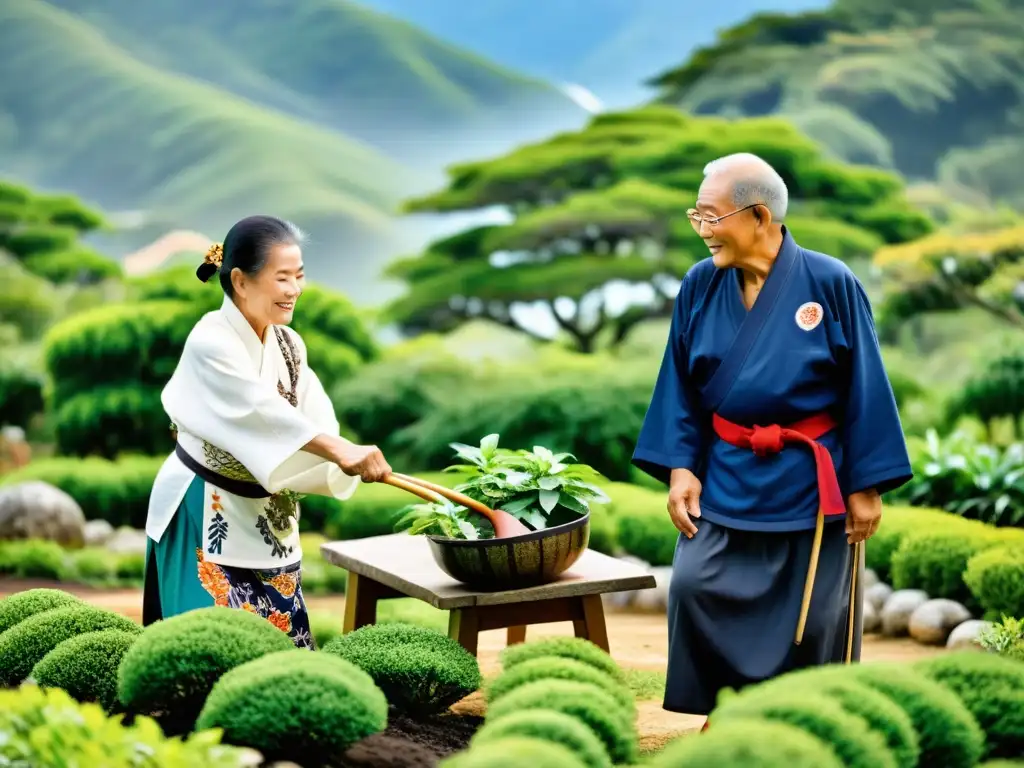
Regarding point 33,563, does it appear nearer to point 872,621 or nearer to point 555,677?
point 872,621

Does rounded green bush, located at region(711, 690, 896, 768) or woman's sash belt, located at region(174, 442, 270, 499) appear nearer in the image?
rounded green bush, located at region(711, 690, 896, 768)

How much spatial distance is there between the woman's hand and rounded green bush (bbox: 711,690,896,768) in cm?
138

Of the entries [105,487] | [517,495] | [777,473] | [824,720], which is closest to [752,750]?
[824,720]

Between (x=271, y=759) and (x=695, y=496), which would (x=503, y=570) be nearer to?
(x=695, y=496)

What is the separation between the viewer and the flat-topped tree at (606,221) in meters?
11.8

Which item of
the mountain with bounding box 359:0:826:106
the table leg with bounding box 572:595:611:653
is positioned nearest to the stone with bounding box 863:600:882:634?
the table leg with bounding box 572:595:611:653

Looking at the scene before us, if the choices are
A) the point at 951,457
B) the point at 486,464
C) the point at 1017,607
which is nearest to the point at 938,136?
the point at 951,457

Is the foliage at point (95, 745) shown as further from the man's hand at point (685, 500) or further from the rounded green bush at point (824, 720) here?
the man's hand at point (685, 500)

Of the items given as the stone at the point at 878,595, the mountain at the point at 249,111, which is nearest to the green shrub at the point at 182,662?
the stone at the point at 878,595

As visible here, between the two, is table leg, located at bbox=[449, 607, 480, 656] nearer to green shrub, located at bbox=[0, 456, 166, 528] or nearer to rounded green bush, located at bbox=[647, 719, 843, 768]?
rounded green bush, located at bbox=[647, 719, 843, 768]

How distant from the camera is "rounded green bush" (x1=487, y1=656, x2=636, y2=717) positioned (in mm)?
3568

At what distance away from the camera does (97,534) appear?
9.05 metres

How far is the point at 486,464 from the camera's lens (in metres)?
4.46

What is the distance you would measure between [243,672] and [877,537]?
4438mm
